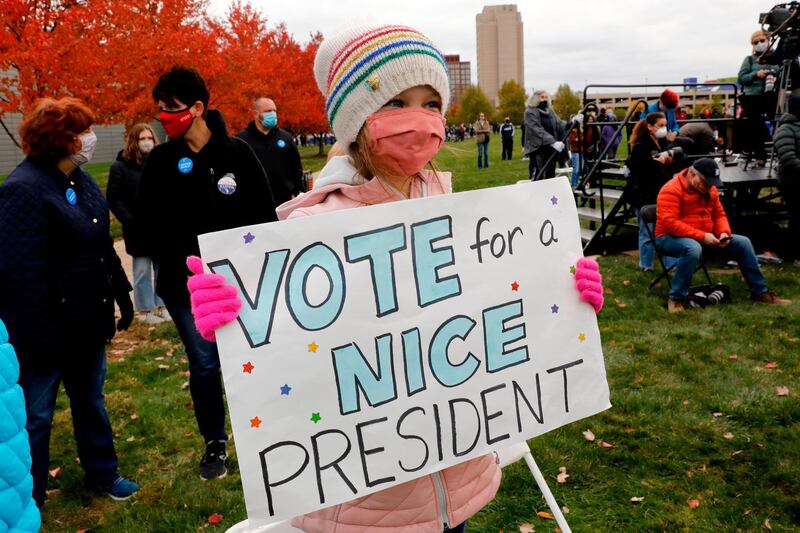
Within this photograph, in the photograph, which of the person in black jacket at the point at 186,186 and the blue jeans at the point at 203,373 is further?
the blue jeans at the point at 203,373

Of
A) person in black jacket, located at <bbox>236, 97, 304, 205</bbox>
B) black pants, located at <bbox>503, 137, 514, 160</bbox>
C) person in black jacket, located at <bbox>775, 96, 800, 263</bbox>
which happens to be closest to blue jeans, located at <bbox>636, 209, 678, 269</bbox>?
person in black jacket, located at <bbox>775, 96, 800, 263</bbox>

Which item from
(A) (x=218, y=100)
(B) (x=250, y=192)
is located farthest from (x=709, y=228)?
(A) (x=218, y=100)

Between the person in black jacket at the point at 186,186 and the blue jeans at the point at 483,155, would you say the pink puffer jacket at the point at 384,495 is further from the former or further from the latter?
the blue jeans at the point at 483,155

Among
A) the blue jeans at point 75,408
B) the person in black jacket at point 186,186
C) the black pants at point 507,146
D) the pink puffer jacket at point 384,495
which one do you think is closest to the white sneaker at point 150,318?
the blue jeans at point 75,408

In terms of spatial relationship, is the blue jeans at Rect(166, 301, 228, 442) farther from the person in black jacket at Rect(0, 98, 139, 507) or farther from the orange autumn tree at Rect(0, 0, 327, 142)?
the orange autumn tree at Rect(0, 0, 327, 142)

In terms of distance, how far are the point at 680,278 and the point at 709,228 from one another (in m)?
0.71

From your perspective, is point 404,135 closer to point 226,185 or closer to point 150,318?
point 226,185

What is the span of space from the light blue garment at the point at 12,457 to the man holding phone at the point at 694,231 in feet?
20.4

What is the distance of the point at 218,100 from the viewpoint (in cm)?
2053

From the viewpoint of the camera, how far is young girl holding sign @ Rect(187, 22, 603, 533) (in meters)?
1.81

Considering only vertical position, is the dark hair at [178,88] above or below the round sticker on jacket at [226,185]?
above

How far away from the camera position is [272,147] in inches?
278

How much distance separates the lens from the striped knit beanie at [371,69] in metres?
1.79

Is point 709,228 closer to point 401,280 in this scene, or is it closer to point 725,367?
point 725,367
